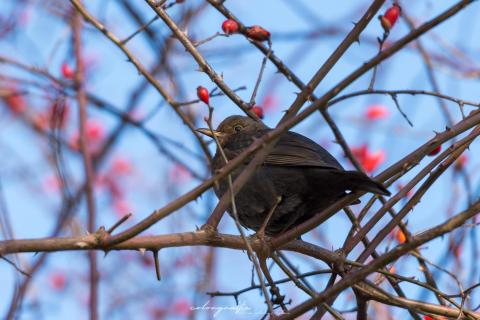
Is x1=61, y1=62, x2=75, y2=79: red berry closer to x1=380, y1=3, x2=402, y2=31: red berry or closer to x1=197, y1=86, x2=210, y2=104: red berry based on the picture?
x1=197, y1=86, x2=210, y2=104: red berry

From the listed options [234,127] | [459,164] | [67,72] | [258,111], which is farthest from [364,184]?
[67,72]

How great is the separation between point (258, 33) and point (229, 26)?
0.56 ft

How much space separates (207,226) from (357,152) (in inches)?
120

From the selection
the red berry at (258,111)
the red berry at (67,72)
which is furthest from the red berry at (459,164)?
the red berry at (67,72)

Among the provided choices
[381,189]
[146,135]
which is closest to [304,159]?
[381,189]

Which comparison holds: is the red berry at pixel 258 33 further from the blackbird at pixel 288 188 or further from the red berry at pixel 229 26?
the blackbird at pixel 288 188

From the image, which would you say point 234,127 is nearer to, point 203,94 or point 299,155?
point 299,155

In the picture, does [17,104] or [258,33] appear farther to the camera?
[17,104]

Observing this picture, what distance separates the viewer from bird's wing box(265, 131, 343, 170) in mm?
4398

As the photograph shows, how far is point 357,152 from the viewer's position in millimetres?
5867

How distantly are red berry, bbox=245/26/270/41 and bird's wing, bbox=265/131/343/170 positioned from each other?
2.91 feet

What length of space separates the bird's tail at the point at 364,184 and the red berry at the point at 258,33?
879mm

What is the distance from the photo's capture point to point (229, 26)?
3.91m

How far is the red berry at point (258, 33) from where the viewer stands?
3.87 metres
